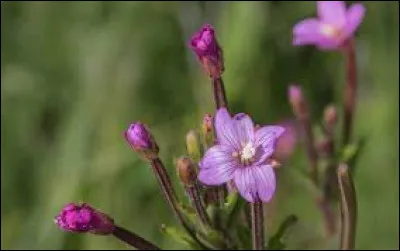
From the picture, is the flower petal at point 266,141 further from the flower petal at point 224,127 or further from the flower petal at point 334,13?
the flower petal at point 334,13

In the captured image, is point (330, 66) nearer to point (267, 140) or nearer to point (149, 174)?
point (149, 174)

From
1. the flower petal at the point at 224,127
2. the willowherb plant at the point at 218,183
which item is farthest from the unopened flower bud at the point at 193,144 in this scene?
the flower petal at the point at 224,127

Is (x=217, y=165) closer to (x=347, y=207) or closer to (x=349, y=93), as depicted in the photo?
(x=347, y=207)

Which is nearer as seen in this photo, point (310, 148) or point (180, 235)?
point (180, 235)

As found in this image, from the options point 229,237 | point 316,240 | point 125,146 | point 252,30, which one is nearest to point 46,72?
point 125,146

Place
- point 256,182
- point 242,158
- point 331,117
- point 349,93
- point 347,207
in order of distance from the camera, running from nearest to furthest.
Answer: point 256,182
point 242,158
point 347,207
point 331,117
point 349,93

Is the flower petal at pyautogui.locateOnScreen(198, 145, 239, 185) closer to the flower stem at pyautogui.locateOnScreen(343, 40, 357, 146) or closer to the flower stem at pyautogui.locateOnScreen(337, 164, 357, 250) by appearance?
the flower stem at pyautogui.locateOnScreen(337, 164, 357, 250)

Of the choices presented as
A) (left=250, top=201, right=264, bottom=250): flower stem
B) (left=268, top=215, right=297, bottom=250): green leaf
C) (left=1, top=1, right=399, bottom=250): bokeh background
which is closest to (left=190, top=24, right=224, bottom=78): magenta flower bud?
(left=250, top=201, right=264, bottom=250): flower stem

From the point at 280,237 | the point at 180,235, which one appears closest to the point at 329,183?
the point at 280,237
